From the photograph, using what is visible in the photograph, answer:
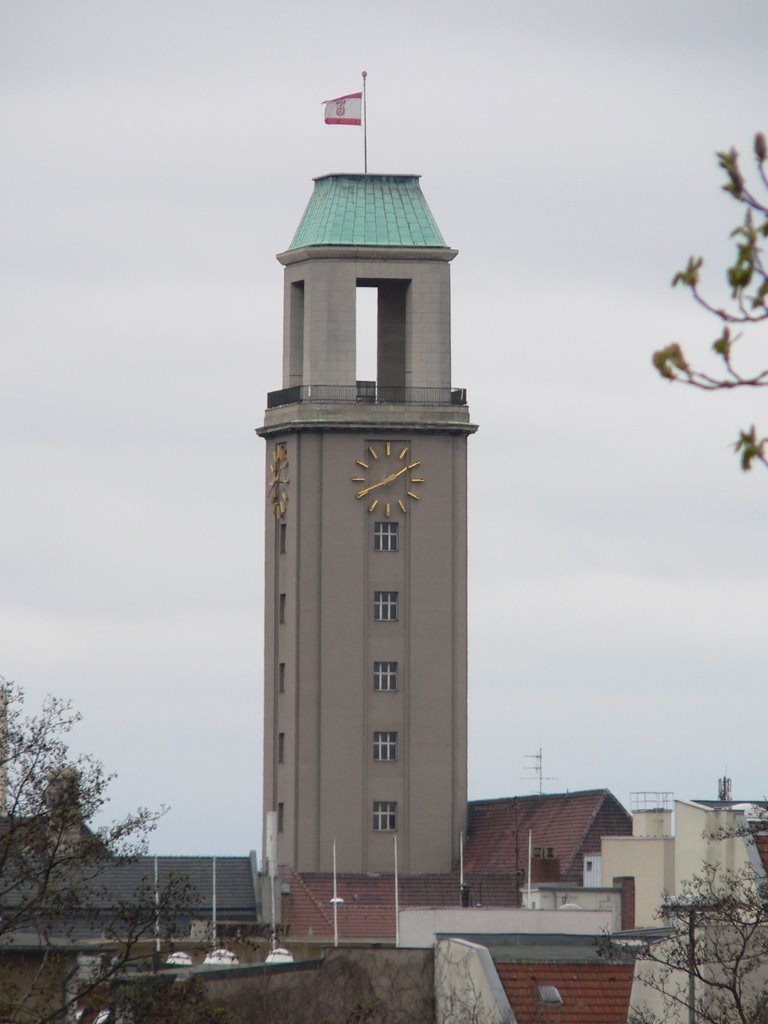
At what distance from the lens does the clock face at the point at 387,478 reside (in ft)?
398

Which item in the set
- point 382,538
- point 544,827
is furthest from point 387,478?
point 544,827

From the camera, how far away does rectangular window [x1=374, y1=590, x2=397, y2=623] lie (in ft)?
400

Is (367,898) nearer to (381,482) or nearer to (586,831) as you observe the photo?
(586,831)

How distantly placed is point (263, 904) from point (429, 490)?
18489mm

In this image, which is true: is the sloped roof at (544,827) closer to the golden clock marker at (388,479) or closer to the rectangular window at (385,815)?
the rectangular window at (385,815)

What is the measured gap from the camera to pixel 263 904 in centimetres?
11788

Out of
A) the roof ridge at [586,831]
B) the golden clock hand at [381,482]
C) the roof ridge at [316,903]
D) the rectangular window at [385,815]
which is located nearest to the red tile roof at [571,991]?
the roof ridge at [316,903]

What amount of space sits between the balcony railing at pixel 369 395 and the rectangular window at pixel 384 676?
1089cm

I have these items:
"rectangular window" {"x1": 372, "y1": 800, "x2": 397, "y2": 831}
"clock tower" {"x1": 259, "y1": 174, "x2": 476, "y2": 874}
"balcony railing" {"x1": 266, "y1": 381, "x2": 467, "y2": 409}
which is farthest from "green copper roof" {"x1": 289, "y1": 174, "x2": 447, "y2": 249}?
"rectangular window" {"x1": 372, "y1": 800, "x2": 397, "y2": 831}

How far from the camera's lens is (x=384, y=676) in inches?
4788

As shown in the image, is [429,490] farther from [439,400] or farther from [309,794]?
[309,794]

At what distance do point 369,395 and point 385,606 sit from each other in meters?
8.86

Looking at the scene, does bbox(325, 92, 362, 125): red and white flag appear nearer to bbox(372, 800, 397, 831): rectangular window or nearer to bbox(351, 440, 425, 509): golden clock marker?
bbox(351, 440, 425, 509): golden clock marker

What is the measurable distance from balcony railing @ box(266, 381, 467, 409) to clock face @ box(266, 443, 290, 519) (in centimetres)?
204
